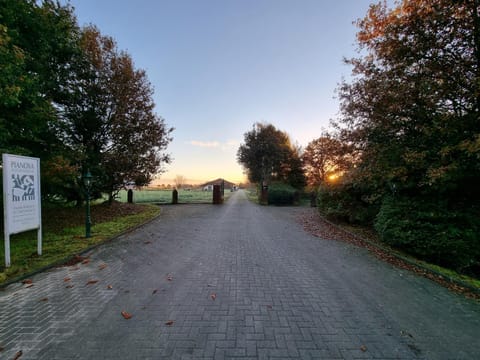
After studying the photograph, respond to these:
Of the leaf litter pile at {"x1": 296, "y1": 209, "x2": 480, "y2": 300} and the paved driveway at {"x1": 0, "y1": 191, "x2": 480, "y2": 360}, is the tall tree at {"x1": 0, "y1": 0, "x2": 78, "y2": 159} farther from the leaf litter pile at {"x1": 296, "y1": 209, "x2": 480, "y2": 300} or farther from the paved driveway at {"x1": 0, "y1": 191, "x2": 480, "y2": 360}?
the leaf litter pile at {"x1": 296, "y1": 209, "x2": 480, "y2": 300}

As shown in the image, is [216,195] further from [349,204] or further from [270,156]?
[349,204]

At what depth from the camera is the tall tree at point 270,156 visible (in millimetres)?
19559

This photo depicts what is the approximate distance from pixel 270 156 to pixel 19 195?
17717 mm

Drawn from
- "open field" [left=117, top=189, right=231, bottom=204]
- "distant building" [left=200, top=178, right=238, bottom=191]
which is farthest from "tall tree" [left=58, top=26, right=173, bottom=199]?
"distant building" [left=200, top=178, right=238, bottom=191]

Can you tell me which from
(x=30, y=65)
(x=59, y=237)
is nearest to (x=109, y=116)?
(x=30, y=65)

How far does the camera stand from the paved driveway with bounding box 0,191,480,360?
2.12 meters

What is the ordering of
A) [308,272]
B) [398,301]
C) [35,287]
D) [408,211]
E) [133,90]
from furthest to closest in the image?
[133,90], [408,211], [308,272], [35,287], [398,301]

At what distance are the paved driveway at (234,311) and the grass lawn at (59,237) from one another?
2.01ft

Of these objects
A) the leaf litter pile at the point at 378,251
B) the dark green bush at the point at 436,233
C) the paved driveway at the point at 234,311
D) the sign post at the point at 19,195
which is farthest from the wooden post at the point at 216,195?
the dark green bush at the point at 436,233

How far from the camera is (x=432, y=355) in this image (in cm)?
207

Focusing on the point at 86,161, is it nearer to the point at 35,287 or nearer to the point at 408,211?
the point at 35,287

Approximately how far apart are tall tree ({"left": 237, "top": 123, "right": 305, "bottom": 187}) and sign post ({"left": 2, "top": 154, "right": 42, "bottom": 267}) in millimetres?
16722

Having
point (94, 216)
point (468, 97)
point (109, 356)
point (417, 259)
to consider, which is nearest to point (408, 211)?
point (417, 259)

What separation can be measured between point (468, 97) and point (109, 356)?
878cm
